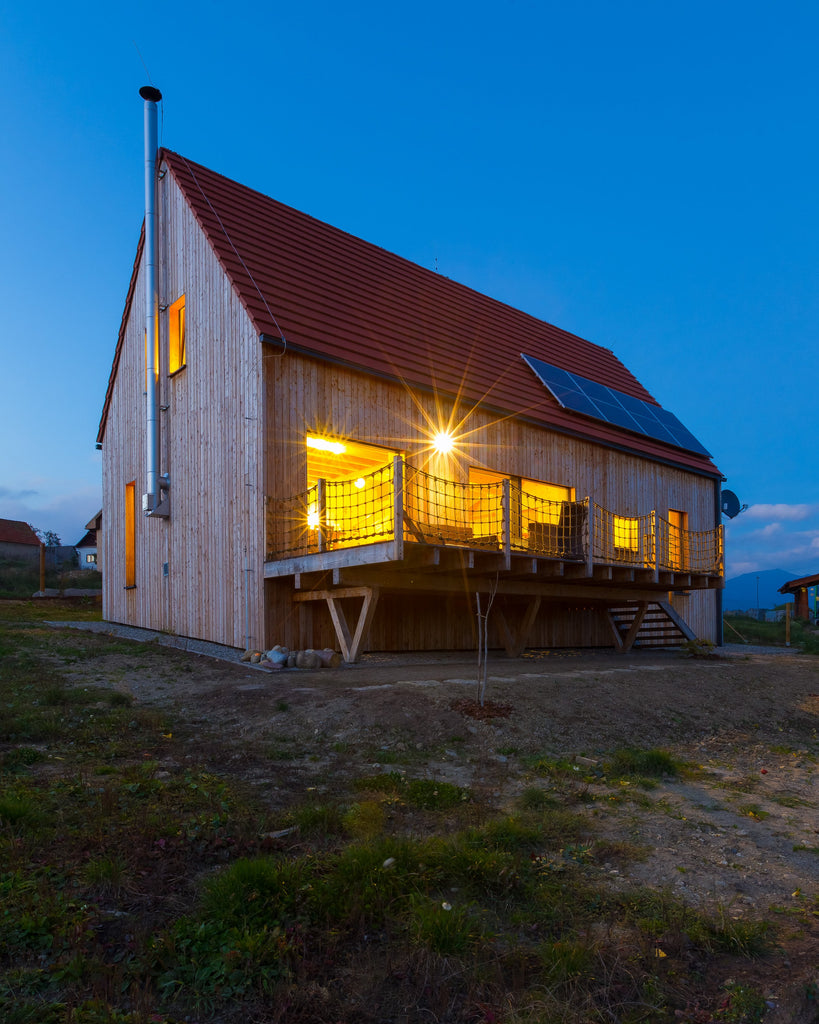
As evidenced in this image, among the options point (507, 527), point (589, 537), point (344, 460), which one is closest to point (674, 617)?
point (589, 537)

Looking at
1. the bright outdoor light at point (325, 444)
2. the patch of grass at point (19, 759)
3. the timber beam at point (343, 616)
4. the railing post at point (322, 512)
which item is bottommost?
the patch of grass at point (19, 759)

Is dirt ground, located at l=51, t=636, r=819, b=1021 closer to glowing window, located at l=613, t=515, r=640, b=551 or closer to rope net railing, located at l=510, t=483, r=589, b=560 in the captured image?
rope net railing, located at l=510, t=483, r=589, b=560

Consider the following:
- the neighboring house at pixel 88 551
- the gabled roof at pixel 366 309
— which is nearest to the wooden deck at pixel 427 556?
the gabled roof at pixel 366 309

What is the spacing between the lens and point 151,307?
13.4 metres

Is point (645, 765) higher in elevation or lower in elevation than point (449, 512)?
lower

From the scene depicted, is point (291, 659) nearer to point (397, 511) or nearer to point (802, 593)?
point (397, 511)

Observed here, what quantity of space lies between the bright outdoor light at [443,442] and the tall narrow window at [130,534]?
6.57 meters

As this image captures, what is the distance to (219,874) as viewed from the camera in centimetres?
344

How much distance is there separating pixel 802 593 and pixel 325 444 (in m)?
30.8

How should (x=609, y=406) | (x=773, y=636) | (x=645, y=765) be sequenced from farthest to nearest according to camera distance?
(x=773, y=636) → (x=609, y=406) → (x=645, y=765)

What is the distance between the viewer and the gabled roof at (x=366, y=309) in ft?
39.6

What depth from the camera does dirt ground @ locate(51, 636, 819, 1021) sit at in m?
4.01

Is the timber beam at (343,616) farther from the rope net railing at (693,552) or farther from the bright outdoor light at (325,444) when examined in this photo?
the rope net railing at (693,552)

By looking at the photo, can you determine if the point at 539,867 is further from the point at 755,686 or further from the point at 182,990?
the point at 755,686
